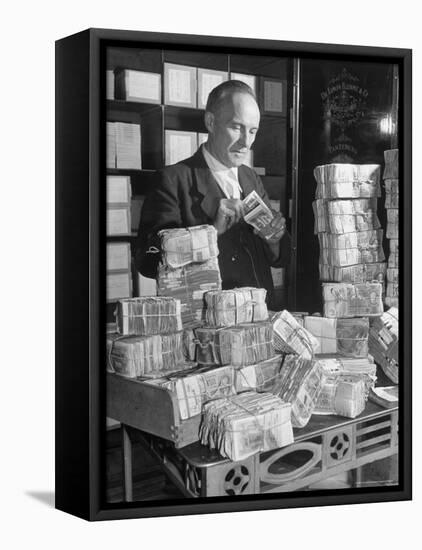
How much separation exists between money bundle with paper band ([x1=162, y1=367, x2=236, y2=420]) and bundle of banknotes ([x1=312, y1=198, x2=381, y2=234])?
1.12m

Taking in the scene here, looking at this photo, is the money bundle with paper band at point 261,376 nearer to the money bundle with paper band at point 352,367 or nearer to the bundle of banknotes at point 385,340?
the money bundle with paper band at point 352,367

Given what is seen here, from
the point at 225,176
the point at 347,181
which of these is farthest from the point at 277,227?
the point at 347,181

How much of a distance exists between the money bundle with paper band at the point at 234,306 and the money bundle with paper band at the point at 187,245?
24 cm

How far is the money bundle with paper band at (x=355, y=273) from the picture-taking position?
26.7 feet

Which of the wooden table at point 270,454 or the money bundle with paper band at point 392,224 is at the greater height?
the money bundle with paper band at point 392,224

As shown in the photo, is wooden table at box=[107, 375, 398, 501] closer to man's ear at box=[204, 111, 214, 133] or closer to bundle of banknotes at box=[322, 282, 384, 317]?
bundle of banknotes at box=[322, 282, 384, 317]

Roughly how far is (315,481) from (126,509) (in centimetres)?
124

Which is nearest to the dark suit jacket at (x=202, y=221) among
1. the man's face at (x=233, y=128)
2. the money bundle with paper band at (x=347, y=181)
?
the man's face at (x=233, y=128)

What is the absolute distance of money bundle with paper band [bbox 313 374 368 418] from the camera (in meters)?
8.12

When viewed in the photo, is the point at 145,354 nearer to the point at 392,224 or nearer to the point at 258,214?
the point at 258,214

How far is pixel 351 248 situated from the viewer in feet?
26.9

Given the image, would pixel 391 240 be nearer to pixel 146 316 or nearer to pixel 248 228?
pixel 248 228

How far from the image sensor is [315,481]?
8039 mm

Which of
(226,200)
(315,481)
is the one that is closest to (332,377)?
(315,481)
